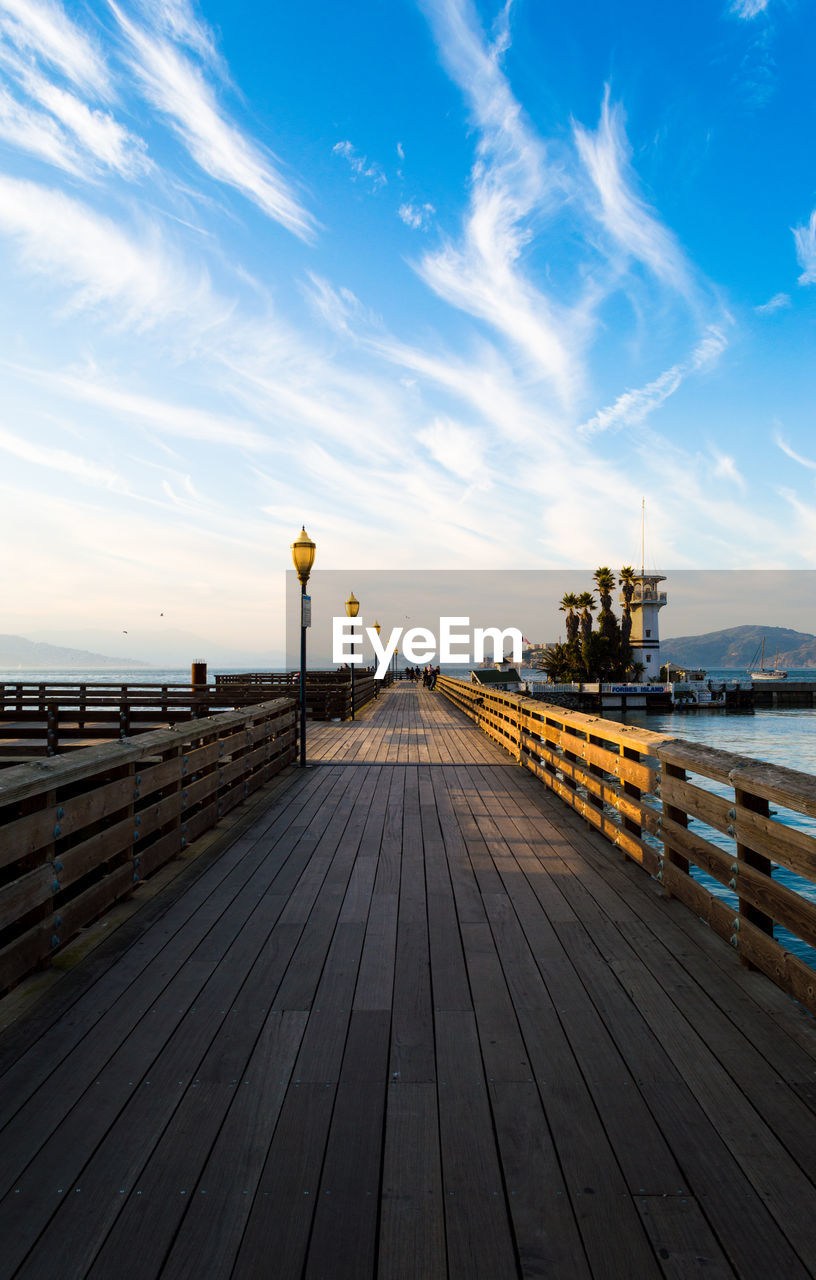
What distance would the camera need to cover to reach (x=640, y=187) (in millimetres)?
15375

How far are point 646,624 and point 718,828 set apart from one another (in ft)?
260

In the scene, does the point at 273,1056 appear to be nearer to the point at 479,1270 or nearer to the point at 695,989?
the point at 479,1270

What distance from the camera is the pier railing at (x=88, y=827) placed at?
2838 mm

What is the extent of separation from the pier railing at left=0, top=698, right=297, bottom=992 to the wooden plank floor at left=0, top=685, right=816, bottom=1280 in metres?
0.36

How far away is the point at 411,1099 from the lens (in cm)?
217

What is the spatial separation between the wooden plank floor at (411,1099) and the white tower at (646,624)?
77272mm

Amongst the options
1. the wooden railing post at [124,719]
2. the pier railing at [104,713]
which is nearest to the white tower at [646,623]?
the pier railing at [104,713]

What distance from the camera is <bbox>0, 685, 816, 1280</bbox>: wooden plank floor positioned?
159 centimetres

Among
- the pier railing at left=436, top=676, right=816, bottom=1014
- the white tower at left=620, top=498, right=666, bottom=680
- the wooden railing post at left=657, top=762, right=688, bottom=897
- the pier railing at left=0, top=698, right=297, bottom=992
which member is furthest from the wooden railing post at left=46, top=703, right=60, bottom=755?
the white tower at left=620, top=498, right=666, bottom=680

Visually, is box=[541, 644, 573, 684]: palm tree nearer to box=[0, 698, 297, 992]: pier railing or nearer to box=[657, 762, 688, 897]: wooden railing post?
box=[0, 698, 297, 992]: pier railing

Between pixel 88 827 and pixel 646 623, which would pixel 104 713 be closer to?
pixel 88 827

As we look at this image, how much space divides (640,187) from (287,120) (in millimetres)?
8640

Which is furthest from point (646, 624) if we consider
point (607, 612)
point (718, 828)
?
point (718, 828)

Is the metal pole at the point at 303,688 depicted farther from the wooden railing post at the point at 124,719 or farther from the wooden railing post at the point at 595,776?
the wooden railing post at the point at 595,776
